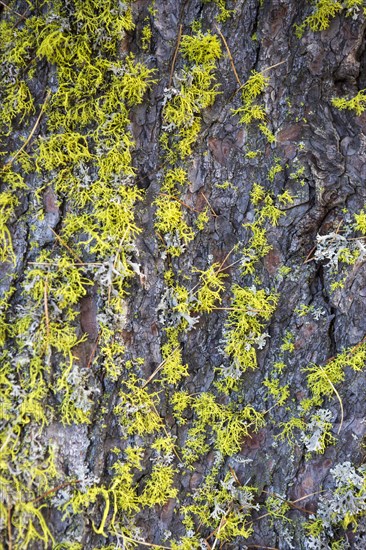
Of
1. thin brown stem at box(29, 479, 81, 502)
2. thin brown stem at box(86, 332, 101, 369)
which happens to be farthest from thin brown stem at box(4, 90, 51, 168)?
thin brown stem at box(29, 479, 81, 502)

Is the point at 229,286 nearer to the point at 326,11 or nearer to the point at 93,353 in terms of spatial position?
the point at 93,353

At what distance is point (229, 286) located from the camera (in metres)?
2.03

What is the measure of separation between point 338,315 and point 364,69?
1.05m

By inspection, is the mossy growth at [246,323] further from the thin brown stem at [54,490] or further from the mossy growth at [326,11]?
the mossy growth at [326,11]

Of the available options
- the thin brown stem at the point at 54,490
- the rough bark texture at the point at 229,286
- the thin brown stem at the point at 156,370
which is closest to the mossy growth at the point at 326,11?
the rough bark texture at the point at 229,286

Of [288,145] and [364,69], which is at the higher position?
[364,69]

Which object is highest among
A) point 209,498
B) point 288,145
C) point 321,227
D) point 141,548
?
point 288,145

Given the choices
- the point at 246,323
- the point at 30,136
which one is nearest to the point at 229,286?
the point at 246,323

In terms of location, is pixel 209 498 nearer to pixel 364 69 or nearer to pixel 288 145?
pixel 288 145

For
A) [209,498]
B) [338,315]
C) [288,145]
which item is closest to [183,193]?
[288,145]

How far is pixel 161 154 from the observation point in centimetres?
199

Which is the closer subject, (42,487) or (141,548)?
(42,487)

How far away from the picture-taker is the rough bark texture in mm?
1921

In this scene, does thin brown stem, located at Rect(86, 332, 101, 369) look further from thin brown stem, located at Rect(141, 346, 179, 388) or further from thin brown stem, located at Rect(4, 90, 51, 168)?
thin brown stem, located at Rect(4, 90, 51, 168)
